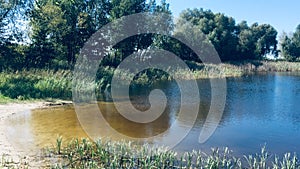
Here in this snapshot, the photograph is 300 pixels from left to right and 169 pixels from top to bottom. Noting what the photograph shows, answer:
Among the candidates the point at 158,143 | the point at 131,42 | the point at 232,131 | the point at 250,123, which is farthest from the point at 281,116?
the point at 131,42

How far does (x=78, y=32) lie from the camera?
99.9 feet

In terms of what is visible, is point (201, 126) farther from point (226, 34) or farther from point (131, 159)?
point (226, 34)

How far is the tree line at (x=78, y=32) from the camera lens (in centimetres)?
2342

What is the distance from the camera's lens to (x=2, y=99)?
15.7 metres

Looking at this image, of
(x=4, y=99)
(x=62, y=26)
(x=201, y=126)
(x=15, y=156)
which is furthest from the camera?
(x=62, y=26)

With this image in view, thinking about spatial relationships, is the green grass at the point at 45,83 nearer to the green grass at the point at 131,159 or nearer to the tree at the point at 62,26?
the tree at the point at 62,26

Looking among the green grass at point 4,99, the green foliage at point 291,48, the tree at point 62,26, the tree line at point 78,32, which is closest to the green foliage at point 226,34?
the tree line at point 78,32

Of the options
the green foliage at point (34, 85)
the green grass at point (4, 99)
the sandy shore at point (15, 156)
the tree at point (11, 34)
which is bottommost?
the sandy shore at point (15, 156)

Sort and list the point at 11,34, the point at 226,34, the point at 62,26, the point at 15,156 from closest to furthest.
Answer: the point at 15,156
the point at 11,34
the point at 62,26
the point at 226,34

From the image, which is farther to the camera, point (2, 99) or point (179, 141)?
point (2, 99)

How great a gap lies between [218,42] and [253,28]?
1795 cm

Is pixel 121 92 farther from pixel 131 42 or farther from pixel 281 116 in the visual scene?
pixel 131 42

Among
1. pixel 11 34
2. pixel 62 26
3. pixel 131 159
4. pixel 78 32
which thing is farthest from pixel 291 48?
pixel 131 159

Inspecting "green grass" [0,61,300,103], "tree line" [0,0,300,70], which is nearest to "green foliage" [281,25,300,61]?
"tree line" [0,0,300,70]
